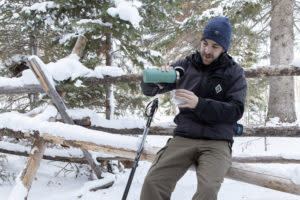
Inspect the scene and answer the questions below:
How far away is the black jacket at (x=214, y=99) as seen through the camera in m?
2.17

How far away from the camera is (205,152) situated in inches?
87.1

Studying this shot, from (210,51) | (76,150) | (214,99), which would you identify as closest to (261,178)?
(214,99)

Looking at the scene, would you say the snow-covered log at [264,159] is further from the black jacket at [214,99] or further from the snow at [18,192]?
the snow at [18,192]

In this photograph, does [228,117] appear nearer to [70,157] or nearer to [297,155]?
[297,155]

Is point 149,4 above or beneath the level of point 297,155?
above

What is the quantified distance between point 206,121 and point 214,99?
0.86 feet

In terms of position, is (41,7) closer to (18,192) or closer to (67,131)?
(67,131)

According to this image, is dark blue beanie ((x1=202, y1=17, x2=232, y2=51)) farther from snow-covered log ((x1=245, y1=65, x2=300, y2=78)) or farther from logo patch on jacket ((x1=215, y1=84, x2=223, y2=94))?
snow-covered log ((x1=245, y1=65, x2=300, y2=78))

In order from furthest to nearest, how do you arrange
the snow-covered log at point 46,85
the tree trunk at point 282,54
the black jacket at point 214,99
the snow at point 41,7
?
the tree trunk at point 282,54, the snow at point 41,7, the snow-covered log at point 46,85, the black jacket at point 214,99

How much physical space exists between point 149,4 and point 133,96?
2250 mm

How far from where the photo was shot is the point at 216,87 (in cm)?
237

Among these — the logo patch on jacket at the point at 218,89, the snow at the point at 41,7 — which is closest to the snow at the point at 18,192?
the logo patch on jacket at the point at 218,89

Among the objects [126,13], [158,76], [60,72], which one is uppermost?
[126,13]

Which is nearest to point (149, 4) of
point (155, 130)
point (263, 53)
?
point (155, 130)
